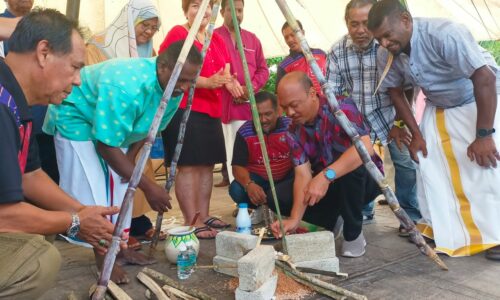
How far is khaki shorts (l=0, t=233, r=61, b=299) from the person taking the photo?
1655mm

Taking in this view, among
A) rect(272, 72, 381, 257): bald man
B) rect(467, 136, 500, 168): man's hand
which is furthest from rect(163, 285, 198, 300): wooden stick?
rect(467, 136, 500, 168): man's hand

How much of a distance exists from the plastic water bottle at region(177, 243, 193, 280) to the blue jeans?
167cm

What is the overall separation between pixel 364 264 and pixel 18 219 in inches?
73.1

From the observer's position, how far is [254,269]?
6.88 feet

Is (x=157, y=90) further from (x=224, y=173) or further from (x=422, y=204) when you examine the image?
(x=224, y=173)

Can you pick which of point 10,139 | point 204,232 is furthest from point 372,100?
point 10,139

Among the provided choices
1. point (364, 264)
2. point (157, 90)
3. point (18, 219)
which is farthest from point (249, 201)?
point (18, 219)

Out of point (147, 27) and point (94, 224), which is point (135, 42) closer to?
point (147, 27)

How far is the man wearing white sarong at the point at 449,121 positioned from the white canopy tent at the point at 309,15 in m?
2.90

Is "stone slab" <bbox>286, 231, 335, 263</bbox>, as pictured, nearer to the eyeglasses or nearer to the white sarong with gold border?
the white sarong with gold border

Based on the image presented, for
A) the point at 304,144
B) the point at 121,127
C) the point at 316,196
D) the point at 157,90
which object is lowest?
the point at 316,196

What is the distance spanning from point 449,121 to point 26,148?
2.40m

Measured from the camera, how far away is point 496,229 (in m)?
2.76

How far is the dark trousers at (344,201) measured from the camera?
2.81 m
